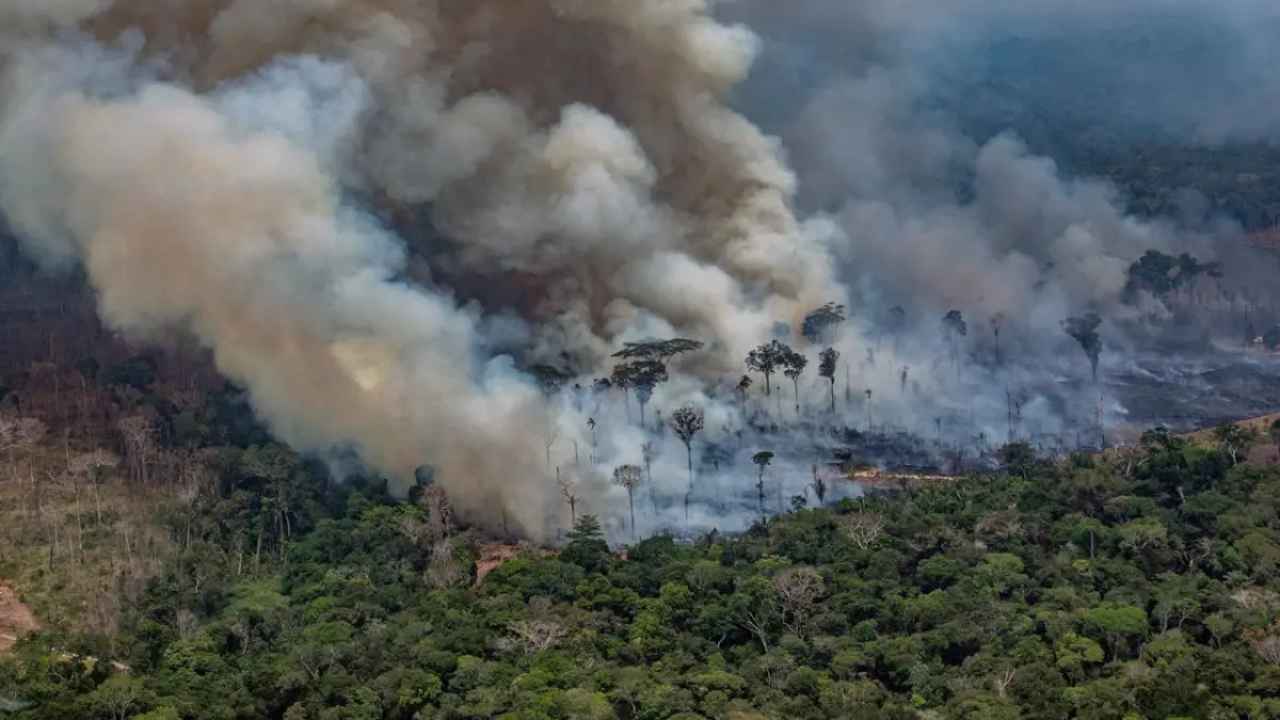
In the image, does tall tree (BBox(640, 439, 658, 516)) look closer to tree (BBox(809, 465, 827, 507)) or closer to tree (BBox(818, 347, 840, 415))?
tree (BBox(809, 465, 827, 507))

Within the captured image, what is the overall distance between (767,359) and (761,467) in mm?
7288

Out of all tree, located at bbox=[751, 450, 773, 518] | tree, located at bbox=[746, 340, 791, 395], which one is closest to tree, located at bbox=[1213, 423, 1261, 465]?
tree, located at bbox=[751, 450, 773, 518]

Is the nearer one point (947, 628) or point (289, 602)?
point (947, 628)

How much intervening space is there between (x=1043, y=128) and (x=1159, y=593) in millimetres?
123871

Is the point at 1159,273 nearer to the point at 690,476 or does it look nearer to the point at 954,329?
the point at 954,329

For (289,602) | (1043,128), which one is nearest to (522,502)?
(289,602)

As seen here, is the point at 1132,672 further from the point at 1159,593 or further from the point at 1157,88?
the point at 1157,88

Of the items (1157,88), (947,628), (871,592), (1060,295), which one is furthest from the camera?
(1157,88)

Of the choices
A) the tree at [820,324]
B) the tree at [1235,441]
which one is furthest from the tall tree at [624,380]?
the tree at [1235,441]

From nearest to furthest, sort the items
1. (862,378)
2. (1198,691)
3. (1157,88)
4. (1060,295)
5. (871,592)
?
(1198,691) < (871,592) < (862,378) < (1060,295) < (1157,88)

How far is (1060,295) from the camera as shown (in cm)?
9750

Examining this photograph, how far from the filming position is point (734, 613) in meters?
51.4

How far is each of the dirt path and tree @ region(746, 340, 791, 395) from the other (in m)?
33.1

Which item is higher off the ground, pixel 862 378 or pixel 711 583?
pixel 862 378
